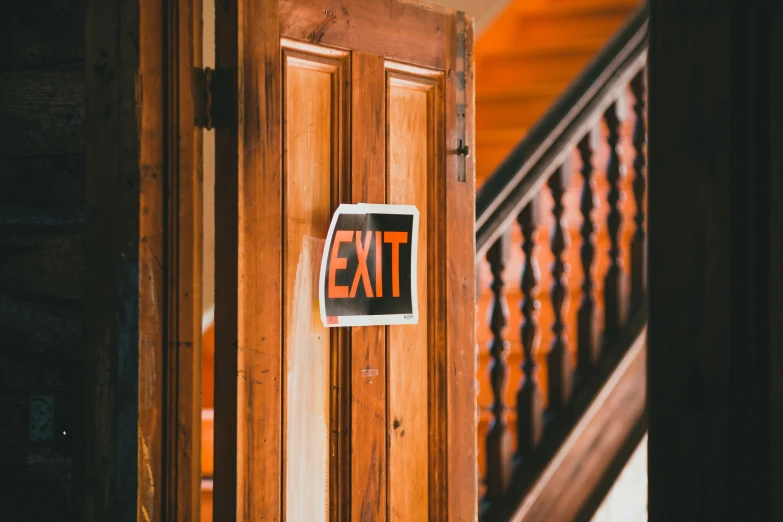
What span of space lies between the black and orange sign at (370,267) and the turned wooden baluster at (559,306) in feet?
3.27

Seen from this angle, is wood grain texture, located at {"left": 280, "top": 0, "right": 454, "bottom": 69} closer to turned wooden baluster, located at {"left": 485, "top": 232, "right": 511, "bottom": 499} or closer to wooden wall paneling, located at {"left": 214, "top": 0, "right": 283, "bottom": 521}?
wooden wall paneling, located at {"left": 214, "top": 0, "right": 283, "bottom": 521}

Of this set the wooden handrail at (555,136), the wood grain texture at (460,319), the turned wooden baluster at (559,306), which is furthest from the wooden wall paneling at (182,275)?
the turned wooden baluster at (559,306)

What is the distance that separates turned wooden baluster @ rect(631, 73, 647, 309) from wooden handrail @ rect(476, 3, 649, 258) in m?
0.08

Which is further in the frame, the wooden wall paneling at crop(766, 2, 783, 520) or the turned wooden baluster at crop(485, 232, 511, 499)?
the turned wooden baluster at crop(485, 232, 511, 499)

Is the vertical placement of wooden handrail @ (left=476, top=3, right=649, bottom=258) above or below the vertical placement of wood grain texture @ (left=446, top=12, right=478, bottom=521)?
above

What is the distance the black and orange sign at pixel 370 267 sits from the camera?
203 centimetres

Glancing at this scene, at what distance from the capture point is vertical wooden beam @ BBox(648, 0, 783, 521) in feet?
3.53
